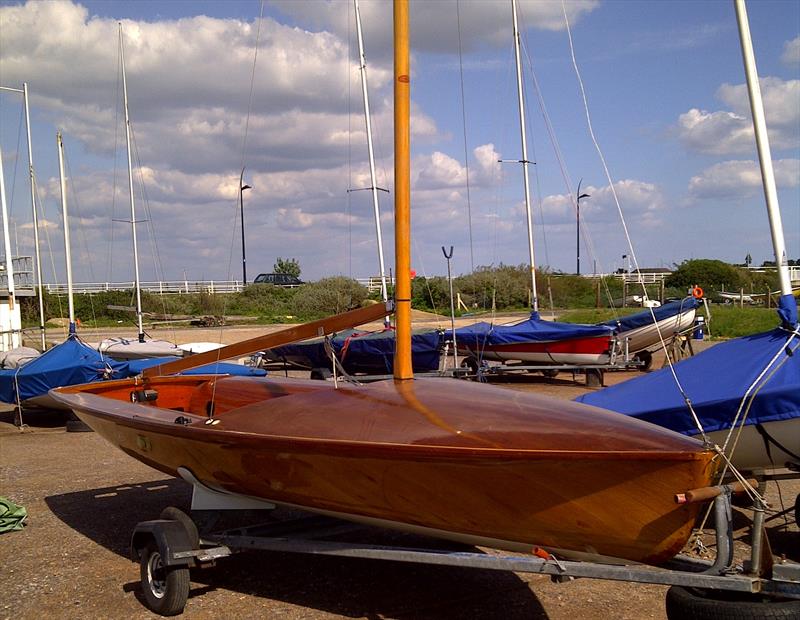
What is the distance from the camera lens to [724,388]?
5.50 meters

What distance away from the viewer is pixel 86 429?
12.0 m

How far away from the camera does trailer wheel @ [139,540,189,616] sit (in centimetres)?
488

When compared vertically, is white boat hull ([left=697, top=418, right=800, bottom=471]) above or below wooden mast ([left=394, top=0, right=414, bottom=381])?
below

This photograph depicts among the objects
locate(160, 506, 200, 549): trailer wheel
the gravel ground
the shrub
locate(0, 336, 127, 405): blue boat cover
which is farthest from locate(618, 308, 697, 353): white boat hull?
the shrub

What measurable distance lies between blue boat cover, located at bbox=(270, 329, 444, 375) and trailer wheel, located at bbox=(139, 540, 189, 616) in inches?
372

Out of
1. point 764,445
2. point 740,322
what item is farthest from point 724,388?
point 740,322

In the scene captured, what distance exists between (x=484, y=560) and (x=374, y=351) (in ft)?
38.1

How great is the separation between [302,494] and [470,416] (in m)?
1.12

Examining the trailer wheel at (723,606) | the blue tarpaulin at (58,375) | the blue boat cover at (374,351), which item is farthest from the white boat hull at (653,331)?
the trailer wheel at (723,606)

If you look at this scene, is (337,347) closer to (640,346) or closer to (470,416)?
(640,346)

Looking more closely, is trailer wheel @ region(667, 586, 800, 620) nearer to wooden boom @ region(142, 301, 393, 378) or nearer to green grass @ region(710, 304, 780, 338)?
wooden boom @ region(142, 301, 393, 378)

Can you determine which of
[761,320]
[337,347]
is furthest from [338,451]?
[761,320]

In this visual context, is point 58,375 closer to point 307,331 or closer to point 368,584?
point 307,331

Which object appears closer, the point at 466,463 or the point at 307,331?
the point at 466,463
